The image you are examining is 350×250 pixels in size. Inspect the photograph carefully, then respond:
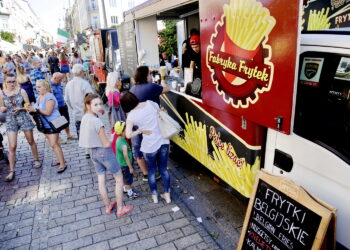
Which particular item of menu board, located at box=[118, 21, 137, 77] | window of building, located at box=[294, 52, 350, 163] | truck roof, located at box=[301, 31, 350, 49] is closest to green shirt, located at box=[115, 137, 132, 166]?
window of building, located at box=[294, 52, 350, 163]

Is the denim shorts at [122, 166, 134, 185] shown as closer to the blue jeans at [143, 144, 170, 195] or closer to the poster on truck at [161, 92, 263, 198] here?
the blue jeans at [143, 144, 170, 195]

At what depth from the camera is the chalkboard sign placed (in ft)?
6.44

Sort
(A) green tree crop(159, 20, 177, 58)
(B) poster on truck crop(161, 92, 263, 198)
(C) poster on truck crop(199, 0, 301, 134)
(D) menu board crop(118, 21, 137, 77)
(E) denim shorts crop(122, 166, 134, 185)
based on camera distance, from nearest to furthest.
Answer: (C) poster on truck crop(199, 0, 301, 134) → (B) poster on truck crop(161, 92, 263, 198) → (E) denim shorts crop(122, 166, 134, 185) → (D) menu board crop(118, 21, 137, 77) → (A) green tree crop(159, 20, 177, 58)

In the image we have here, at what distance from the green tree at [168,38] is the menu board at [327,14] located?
8.03 m

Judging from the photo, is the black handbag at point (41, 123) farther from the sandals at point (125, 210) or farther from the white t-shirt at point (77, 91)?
the sandals at point (125, 210)

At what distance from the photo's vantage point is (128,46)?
7023mm

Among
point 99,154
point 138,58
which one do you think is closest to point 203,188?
point 99,154

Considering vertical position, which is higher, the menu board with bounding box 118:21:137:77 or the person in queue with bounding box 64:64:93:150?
the menu board with bounding box 118:21:137:77

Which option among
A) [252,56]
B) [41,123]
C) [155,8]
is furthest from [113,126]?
[252,56]

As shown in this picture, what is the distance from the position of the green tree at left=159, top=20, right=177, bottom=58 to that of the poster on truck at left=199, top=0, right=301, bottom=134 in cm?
936

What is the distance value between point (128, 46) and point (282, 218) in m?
5.92

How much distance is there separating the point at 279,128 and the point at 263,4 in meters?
1.02

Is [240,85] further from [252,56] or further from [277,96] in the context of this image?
[277,96]

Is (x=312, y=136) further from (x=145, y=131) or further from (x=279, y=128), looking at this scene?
(x=145, y=131)
